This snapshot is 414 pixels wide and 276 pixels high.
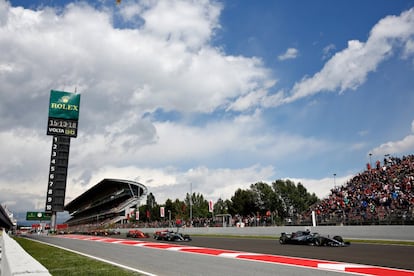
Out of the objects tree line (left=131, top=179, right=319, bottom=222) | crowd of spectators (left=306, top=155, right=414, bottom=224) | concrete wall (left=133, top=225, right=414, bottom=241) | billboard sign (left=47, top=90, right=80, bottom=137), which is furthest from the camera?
tree line (left=131, top=179, right=319, bottom=222)

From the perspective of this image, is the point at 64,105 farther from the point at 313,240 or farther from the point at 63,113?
the point at 313,240

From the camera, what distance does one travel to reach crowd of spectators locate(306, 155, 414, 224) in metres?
22.4

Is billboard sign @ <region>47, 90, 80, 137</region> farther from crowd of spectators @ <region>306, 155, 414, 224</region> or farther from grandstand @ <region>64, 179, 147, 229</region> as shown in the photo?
crowd of spectators @ <region>306, 155, 414, 224</region>

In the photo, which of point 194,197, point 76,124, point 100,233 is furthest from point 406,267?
point 194,197

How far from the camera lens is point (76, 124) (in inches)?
2229

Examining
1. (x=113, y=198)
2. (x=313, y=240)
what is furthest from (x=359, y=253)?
(x=113, y=198)

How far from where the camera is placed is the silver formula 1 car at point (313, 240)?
57.1 feet

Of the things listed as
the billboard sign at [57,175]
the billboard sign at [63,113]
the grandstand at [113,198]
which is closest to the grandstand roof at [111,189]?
the grandstand at [113,198]

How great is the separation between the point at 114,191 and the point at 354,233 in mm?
76783

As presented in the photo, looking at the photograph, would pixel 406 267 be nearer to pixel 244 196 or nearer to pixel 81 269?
pixel 81 269

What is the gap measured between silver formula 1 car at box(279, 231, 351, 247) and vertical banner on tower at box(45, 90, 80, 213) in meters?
45.1

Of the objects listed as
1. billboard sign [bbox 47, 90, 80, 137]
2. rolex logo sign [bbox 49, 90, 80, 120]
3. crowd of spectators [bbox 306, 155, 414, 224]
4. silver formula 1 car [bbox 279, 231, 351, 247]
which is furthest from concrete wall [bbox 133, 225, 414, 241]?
rolex logo sign [bbox 49, 90, 80, 120]

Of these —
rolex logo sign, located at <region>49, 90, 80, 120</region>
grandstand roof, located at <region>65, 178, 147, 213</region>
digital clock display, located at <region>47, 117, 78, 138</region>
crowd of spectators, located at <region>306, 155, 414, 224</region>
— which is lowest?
crowd of spectators, located at <region>306, 155, 414, 224</region>

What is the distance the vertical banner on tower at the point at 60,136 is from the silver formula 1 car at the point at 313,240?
45086mm
